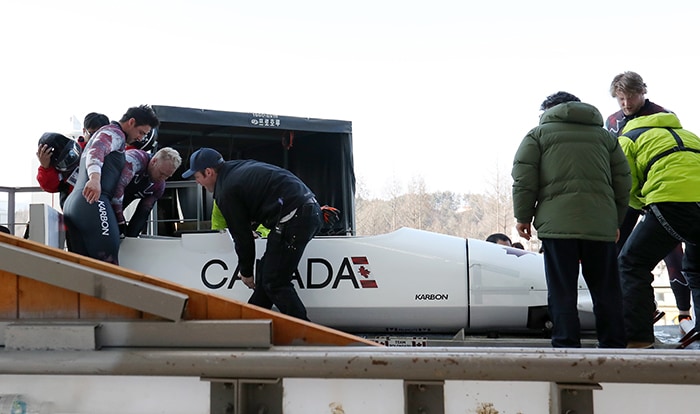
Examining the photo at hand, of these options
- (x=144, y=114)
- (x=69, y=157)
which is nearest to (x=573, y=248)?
(x=144, y=114)

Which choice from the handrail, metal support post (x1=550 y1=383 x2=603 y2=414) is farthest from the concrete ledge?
metal support post (x1=550 y1=383 x2=603 y2=414)

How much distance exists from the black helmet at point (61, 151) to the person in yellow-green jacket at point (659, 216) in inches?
151

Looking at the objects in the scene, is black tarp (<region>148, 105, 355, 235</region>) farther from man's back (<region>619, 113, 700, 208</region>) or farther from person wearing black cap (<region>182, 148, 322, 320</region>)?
man's back (<region>619, 113, 700, 208</region>)

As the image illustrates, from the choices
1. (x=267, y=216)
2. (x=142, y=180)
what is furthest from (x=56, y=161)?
(x=267, y=216)

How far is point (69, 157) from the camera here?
4.60 meters

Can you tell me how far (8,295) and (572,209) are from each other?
261 cm

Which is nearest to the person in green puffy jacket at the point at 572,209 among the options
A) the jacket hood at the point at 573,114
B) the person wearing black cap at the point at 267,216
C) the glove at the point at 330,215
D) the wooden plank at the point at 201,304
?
the jacket hood at the point at 573,114

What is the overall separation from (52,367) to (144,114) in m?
2.93

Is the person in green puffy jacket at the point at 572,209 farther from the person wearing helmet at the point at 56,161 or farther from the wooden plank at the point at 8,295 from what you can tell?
the person wearing helmet at the point at 56,161

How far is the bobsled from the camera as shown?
390 centimetres

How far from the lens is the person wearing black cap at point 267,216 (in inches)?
149

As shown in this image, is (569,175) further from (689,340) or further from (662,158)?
(689,340)

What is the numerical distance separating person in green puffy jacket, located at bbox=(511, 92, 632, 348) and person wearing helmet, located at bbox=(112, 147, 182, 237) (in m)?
2.56

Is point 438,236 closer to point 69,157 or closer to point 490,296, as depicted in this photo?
point 490,296
